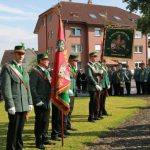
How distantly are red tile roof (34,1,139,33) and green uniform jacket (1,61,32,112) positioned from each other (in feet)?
157

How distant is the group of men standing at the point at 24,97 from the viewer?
283 inches

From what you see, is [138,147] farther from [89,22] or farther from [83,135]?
[89,22]

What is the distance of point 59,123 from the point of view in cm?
954

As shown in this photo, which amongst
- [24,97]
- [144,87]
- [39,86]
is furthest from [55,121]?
[144,87]

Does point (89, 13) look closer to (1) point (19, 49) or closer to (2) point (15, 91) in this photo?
(1) point (19, 49)

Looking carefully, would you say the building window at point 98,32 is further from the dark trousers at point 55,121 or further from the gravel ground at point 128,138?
the dark trousers at point 55,121

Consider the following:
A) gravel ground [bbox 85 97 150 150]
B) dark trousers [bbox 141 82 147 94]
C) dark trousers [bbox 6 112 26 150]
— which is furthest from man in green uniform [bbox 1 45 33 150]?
dark trousers [bbox 141 82 147 94]

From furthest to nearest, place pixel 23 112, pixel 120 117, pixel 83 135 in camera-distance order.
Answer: pixel 120 117 < pixel 83 135 < pixel 23 112

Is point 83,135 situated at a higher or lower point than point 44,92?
lower

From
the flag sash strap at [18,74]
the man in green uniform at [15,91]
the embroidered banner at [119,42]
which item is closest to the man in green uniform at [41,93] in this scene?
the man in green uniform at [15,91]

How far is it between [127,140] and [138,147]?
0.83 meters

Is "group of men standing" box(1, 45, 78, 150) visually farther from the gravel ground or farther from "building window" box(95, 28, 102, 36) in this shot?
"building window" box(95, 28, 102, 36)

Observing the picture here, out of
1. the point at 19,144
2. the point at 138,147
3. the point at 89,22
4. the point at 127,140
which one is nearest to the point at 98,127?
the point at 127,140

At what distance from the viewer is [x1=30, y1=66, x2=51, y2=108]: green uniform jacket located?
8266 millimetres
